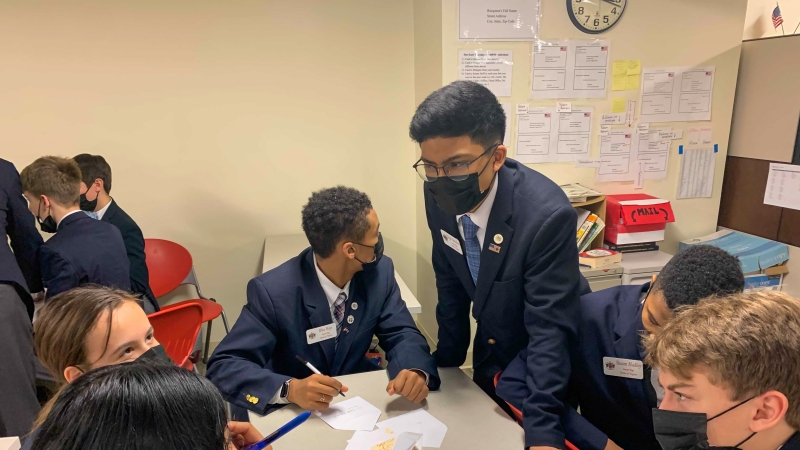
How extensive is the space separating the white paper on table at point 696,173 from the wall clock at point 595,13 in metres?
0.99

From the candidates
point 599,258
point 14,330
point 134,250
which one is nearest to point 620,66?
point 599,258

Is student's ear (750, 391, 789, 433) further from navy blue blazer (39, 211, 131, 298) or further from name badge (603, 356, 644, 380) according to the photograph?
navy blue blazer (39, 211, 131, 298)

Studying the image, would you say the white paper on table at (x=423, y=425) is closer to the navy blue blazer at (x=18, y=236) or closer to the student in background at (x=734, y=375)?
the student in background at (x=734, y=375)

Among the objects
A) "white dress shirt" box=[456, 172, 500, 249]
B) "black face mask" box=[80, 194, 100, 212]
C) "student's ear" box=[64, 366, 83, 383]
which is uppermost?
"white dress shirt" box=[456, 172, 500, 249]

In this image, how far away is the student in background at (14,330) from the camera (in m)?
1.98

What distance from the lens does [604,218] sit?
2.91 meters

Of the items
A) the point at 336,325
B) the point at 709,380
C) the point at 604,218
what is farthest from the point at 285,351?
the point at 604,218

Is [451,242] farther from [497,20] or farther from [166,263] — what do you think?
[166,263]

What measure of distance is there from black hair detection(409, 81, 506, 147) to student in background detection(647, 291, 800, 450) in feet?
2.20

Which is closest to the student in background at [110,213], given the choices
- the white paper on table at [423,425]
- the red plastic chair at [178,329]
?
the red plastic chair at [178,329]

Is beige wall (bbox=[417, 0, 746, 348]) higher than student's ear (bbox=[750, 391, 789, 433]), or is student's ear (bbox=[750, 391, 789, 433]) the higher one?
beige wall (bbox=[417, 0, 746, 348])

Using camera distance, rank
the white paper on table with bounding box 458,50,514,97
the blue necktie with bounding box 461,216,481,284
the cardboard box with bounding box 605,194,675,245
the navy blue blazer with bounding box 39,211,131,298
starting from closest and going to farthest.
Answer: the blue necktie with bounding box 461,216,481,284 → the navy blue blazer with bounding box 39,211,131,298 → the white paper on table with bounding box 458,50,514,97 → the cardboard box with bounding box 605,194,675,245

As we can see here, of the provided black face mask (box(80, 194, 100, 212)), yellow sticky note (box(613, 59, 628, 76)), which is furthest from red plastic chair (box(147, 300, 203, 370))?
yellow sticky note (box(613, 59, 628, 76))

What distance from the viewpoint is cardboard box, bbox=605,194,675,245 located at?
2834 millimetres
